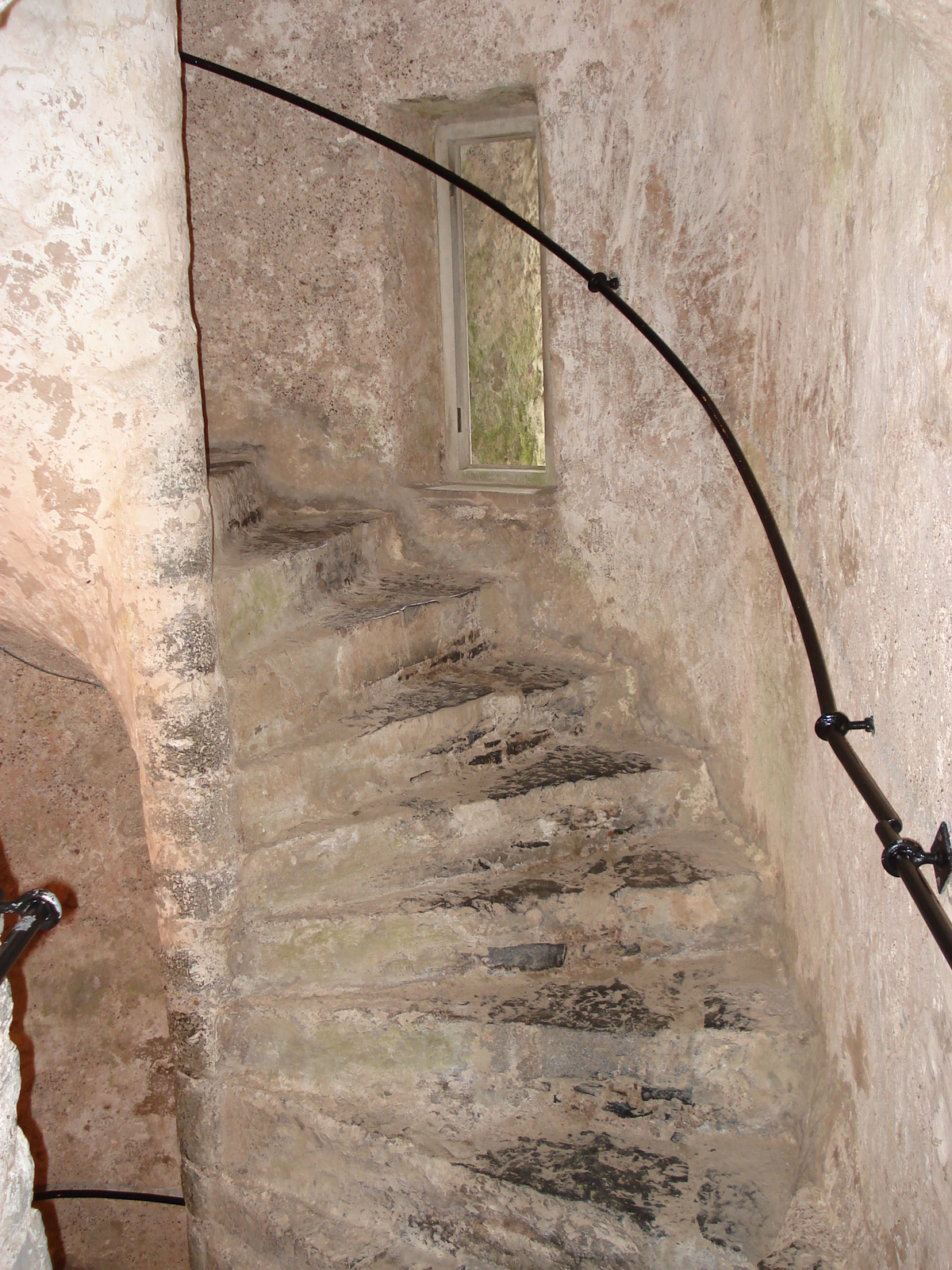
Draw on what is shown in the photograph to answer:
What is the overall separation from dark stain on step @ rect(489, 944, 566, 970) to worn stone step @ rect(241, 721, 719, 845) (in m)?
0.38

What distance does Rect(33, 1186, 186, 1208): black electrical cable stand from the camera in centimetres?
377

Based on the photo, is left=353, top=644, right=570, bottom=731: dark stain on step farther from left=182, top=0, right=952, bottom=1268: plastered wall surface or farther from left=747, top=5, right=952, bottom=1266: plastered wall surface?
left=747, top=5, right=952, bottom=1266: plastered wall surface

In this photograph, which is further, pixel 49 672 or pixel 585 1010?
pixel 49 672

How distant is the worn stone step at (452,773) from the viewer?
100 inches

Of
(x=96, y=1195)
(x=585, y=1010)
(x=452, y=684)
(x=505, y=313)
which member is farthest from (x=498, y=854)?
(x=505, y=313)

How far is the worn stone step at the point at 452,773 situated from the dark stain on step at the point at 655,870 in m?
0.16

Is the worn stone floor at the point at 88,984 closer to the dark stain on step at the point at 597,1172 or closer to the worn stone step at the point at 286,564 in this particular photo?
the worn stone step at the point at 286,564

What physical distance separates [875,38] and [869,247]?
297 mm

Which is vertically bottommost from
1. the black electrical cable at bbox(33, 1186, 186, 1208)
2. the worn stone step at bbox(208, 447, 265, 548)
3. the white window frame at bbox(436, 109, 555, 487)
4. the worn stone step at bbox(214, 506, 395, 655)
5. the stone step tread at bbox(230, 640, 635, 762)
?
the black electrical cable at bbox(33, 1186, 186, 1208)

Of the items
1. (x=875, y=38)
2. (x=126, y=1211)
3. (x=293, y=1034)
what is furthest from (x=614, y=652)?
(x=126, y=1211)

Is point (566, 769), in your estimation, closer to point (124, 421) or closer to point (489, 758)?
point (489, 758)

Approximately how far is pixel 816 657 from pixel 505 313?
3900 millimetres

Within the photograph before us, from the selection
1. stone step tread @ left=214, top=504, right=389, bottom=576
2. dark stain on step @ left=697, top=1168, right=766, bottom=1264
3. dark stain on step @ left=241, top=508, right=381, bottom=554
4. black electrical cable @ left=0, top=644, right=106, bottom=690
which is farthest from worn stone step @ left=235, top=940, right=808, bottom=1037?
black electrical cable @ left=0, top=644, right=106, bottom=690

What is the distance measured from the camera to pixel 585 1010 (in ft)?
7.49
